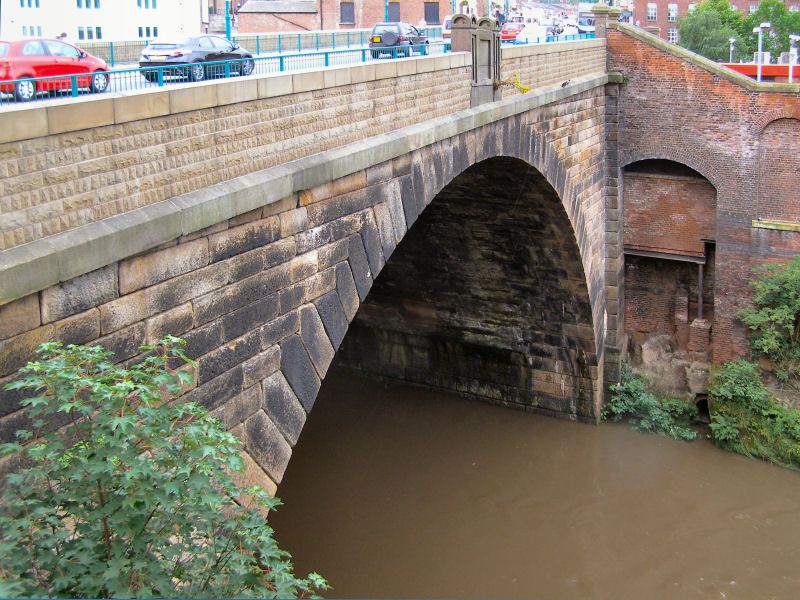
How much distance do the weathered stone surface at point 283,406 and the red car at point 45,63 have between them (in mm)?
3299

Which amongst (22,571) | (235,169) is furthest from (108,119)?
(22,571)

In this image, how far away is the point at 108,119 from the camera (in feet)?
24.1

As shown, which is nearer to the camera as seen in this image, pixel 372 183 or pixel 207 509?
pixel 207 509

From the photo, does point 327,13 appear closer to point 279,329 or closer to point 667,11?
point 667,11

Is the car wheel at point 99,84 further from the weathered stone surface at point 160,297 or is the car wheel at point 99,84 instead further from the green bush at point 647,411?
the green bush at point 647,411

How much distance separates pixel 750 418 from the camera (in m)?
23.0

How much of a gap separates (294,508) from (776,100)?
14.9 meters

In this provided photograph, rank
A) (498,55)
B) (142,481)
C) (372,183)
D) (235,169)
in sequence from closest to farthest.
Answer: (142,481)
(235,169)
(372,183)
(498,55)

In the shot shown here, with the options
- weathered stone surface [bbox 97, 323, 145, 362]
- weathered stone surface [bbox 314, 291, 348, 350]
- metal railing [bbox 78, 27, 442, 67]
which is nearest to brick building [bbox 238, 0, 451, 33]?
metal railing [bbox 78, 27, 442, 67]

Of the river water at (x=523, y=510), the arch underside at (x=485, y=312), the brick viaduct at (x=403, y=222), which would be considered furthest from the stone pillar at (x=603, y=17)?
the river water at (x=523, y=510)

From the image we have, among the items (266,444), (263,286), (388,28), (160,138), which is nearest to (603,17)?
(388,28)

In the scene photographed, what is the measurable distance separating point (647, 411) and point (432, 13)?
19403 millimetres

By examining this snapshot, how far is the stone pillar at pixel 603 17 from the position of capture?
24172mm

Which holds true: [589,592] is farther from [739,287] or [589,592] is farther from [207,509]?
[207,509]
